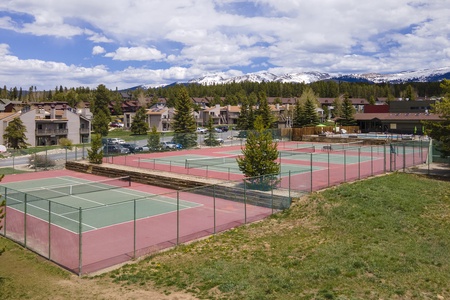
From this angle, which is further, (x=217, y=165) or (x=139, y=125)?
(x=139, y=125)

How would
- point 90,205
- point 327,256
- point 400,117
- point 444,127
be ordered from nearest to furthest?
point 327,256
point 90,205
point 444,127
point 400,117

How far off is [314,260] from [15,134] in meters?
62.9

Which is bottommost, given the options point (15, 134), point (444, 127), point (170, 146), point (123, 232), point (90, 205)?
point (123, 232)

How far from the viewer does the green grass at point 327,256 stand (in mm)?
12266

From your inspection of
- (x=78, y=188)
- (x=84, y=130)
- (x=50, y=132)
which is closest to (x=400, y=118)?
(x=84, y=130)

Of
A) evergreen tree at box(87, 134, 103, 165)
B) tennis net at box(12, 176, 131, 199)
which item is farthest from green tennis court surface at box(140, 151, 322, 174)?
tennis net at box(12, 176, 131, 199)

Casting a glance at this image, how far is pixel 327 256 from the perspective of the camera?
49.3 feet

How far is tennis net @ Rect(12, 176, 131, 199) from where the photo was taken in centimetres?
2940

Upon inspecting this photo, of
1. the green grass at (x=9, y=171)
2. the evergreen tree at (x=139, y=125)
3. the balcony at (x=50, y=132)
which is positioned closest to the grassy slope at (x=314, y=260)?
the green grass at (x=9, y=171)

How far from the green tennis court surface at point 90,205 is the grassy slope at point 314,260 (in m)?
2.37

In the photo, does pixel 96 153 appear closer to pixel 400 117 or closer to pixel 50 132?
pixel 50 132

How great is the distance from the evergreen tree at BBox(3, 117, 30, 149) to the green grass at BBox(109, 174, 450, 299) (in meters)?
57.2

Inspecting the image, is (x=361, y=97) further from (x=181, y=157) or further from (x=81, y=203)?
(x=81, y=203)

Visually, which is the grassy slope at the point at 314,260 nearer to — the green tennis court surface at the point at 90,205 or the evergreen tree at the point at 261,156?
the green tennis court surface at the point at 90,205
